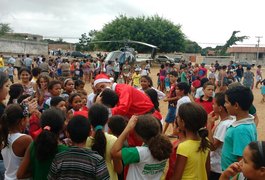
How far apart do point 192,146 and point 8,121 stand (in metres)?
1.62

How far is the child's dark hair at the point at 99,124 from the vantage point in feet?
8.79

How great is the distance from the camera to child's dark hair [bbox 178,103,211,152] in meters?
2.71

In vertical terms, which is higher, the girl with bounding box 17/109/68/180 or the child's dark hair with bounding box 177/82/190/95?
the child's dark hair with bounding box 177/82/190/95

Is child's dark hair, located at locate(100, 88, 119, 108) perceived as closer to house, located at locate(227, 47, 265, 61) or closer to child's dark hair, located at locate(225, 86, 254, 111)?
child's dark hair, located at locate(225, 86, 254, 111)

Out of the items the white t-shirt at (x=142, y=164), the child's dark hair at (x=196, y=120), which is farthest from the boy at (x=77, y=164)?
the child's dark hair at (x=196, y=120)

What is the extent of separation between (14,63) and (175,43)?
84.3 ft

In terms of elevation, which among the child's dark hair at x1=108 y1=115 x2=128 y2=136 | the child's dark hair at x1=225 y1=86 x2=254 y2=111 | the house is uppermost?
the house

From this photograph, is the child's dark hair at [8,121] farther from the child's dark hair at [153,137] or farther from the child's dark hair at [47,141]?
the child's dark hair at [153,137]

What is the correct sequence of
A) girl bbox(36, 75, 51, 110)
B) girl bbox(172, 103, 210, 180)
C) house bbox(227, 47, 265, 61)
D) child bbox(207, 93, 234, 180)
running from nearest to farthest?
girl bbox(172, 103, 210, 180) → child bbox(207, 93, 234, 180) → girl bbox(36, 75, 51, 110) → house bbox(227, 47, 265, 61)

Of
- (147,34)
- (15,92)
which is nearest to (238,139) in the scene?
(15,92)

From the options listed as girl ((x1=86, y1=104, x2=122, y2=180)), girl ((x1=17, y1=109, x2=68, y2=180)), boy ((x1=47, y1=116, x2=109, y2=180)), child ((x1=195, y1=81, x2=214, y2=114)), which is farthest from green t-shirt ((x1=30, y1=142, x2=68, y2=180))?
child ((x1=195, y1=81, x2=214, y2=114))

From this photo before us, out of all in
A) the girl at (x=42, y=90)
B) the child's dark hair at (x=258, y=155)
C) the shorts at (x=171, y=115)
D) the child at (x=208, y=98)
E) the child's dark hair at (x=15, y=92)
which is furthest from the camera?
the shorts at (x=171, y=115)

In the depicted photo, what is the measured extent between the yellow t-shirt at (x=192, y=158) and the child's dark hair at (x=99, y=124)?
65 centimetres

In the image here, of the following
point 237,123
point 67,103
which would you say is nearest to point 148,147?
point 237,123
